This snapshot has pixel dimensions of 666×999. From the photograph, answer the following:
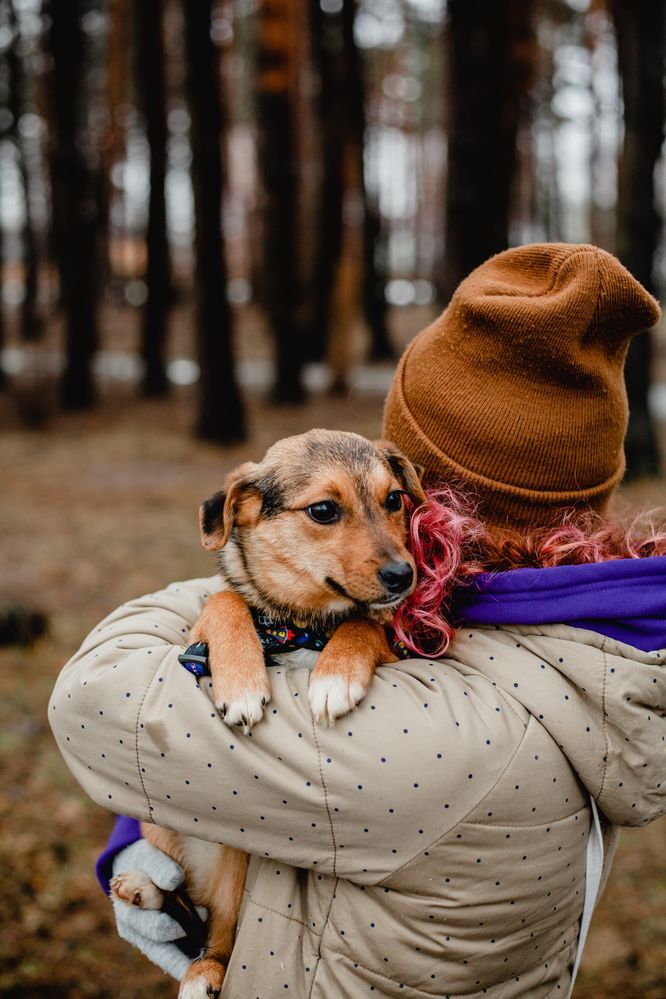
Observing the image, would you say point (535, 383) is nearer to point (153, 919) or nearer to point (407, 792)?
point (407, 792)

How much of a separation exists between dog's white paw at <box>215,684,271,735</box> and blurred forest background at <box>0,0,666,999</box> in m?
2.75

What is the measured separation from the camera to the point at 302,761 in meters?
1.73

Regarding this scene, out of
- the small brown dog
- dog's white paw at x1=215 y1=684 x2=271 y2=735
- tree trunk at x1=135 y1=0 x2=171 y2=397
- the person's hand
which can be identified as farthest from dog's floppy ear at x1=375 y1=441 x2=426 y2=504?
tree trunk at x1=135 y1=0 x2=171 y2=397

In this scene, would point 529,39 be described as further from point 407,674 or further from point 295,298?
point 407,674

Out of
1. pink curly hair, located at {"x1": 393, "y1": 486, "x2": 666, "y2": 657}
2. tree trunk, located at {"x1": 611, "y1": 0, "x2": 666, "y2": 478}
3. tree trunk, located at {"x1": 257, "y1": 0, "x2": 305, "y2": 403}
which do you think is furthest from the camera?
tree trunk, located at {"x1": 257, "y1": 0, "x2": 305, "y2": 403}

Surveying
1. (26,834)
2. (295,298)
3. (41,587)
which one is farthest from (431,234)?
(26,834)

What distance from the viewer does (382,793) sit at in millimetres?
1689

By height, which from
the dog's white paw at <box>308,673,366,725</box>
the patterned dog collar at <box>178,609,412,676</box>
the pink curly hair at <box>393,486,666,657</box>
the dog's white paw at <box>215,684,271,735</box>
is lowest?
the patterned dog collar at <box>178,609,412,676</box>

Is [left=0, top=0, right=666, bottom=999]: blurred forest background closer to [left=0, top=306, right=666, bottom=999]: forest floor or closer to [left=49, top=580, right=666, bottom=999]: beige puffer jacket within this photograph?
[left=0, top=306, right=666, bottom=999]: forest floor

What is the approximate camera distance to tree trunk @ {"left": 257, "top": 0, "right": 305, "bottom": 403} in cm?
1467

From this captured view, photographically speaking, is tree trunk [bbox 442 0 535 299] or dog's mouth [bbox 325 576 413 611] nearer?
dog's mouth [bbox 325 576 413 611]

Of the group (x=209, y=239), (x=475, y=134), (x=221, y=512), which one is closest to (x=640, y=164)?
(x=475, y=134)

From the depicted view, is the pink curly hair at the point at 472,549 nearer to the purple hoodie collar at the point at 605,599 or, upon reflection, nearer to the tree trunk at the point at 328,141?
the purple hoodie collar at the point at 605,599

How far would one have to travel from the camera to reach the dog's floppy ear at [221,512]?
106 inches
